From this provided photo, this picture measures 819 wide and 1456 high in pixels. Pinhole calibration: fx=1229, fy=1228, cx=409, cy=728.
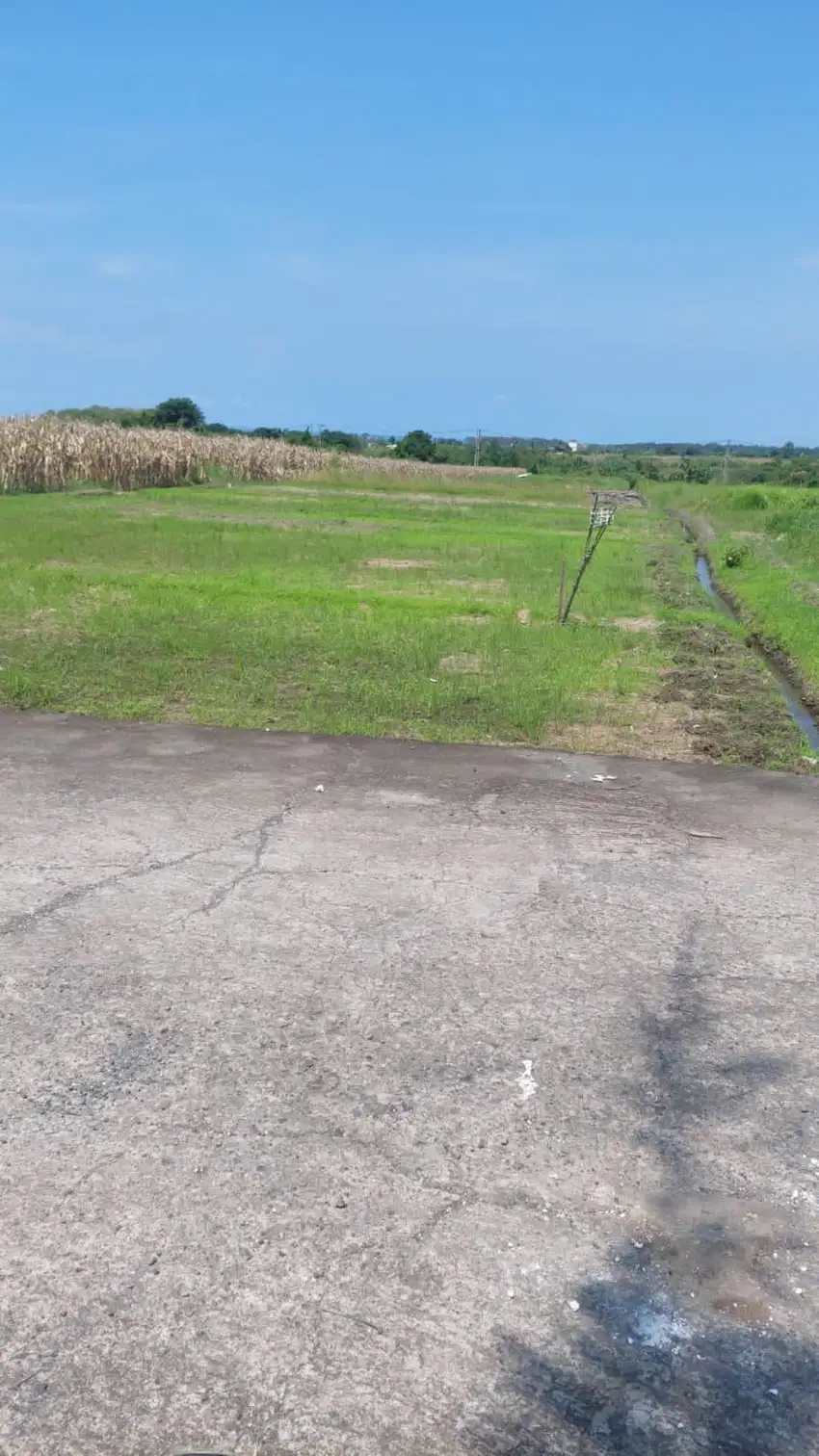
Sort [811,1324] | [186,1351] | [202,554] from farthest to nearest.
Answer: [202,554] < [811,1324] < [186,1351]

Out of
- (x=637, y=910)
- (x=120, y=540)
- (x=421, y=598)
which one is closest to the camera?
(x=637, y=910)

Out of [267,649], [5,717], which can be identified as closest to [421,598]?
[267,649]

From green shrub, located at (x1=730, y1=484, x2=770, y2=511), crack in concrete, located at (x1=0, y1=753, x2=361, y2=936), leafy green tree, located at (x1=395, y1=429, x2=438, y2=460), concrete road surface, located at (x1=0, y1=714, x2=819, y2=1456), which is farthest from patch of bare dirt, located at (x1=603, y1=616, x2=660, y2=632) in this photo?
leafy green tree, located at (x1=395, y1=429, x2=438, y2=460)

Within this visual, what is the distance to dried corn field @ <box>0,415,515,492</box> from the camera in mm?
38594

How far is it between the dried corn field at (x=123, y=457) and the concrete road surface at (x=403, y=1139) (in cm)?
3498

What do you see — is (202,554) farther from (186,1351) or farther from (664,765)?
(186,1351)

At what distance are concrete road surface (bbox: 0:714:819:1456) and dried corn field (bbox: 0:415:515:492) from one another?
34980mm

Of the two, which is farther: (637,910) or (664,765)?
(664,765)

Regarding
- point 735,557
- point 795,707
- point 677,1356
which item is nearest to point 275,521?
point 735,557

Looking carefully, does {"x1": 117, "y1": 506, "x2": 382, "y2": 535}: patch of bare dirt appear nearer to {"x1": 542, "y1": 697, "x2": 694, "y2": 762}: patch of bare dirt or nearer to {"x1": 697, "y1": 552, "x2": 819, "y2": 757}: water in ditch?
{"x1": 697, "y1": 552, "x2": 819, "y2": 757}: water in ditch

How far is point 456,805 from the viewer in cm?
675

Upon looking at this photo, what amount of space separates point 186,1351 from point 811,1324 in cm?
145

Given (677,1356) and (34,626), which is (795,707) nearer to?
(34,626)

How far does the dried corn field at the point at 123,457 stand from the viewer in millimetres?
38594
